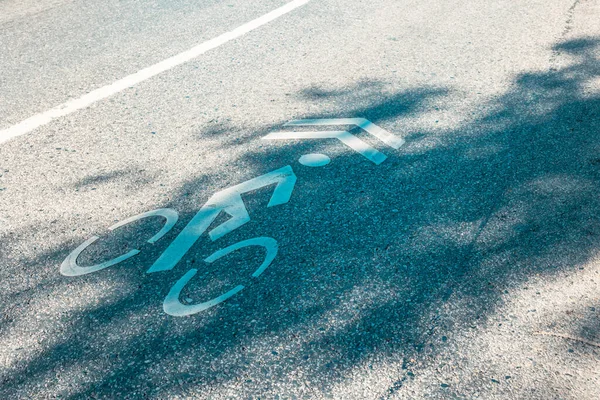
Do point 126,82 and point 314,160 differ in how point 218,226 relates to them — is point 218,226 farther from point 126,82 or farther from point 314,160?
point 126,82

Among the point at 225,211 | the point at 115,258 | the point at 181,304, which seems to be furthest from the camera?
the point at 225,211

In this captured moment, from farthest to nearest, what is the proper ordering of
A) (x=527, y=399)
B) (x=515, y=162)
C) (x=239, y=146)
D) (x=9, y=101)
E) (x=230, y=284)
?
(x=9, y=101), (x=239, y=146), (x=515, y=162), (x=230, y=284), (x=527, y=399)

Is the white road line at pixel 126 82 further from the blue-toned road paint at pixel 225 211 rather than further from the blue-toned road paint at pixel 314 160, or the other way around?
the blue-toned road paint at pixel 314 160

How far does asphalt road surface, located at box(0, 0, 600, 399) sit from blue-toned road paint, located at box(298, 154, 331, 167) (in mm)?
19

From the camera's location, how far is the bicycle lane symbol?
3.22m

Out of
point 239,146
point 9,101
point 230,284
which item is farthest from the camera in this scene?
point 9,101

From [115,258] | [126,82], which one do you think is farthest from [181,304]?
[126,82]

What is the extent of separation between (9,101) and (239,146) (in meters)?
2.29

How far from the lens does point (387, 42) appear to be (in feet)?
21.7

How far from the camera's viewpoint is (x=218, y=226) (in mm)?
3723

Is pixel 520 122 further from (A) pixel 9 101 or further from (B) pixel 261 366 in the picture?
(A) pixel 9 101

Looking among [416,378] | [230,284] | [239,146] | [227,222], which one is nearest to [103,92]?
[239,146]

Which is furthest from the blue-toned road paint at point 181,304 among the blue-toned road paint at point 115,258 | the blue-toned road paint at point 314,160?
the blue-toned road paint at point 314,160

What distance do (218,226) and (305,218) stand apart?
1.63 feet
